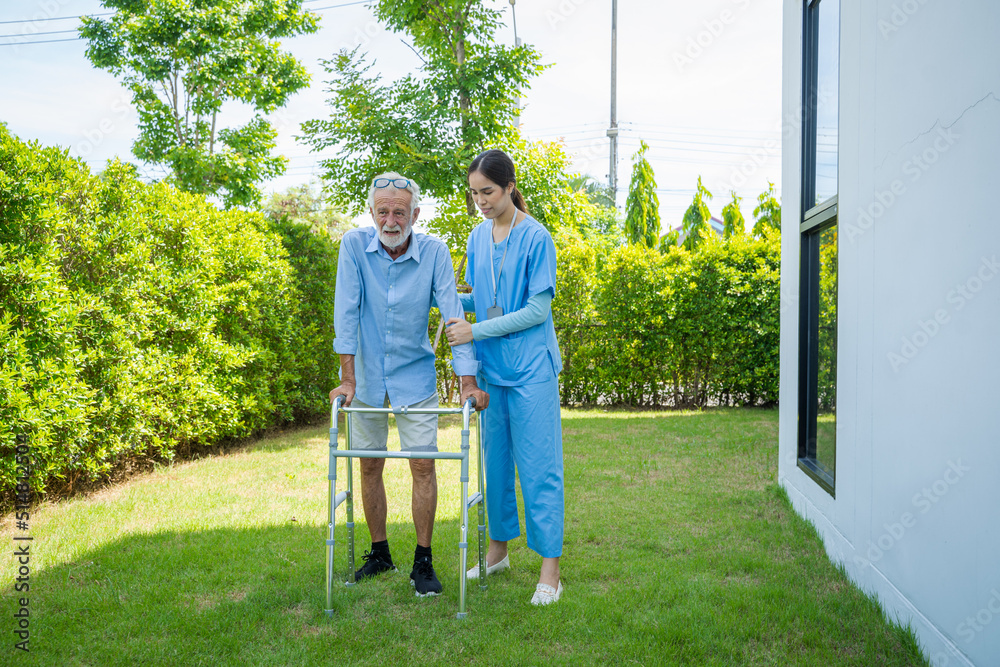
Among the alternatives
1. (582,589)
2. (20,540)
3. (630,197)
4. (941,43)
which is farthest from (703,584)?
(630,197)

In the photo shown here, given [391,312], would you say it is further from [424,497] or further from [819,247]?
[819,247]

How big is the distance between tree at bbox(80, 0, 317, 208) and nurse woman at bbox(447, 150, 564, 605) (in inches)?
452

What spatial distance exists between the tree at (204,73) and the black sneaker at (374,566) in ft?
37.6

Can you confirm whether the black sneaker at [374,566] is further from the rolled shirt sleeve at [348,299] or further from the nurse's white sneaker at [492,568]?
the rolled shirt sleeve at [348,299]

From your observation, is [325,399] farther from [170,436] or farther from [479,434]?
[479,434]

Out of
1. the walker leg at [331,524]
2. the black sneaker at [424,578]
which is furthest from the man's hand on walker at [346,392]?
the black sneaker at [424,578]

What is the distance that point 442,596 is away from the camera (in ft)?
11.1

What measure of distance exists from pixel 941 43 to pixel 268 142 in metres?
13.9

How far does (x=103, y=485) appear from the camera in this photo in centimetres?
564

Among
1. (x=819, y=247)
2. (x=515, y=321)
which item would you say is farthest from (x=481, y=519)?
(x=819, y=247)

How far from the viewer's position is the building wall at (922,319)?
2.23 metres

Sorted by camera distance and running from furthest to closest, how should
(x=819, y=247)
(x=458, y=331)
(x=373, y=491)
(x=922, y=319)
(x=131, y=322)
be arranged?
(x=131, y=322)
(x=819, y=247)
(x=373, y=491)
(x=458, y=331)
(x=922, y=319)

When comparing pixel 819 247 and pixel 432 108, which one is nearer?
pixel 819 247

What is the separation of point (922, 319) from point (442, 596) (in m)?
2.43
